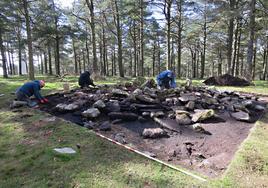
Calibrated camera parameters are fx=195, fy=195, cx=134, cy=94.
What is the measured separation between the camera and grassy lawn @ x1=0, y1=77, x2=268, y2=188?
237 cm

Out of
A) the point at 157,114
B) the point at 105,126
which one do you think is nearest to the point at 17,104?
the point at 105,126

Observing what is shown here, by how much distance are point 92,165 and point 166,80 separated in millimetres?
5185

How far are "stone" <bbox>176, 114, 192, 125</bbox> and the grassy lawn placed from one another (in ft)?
4.00

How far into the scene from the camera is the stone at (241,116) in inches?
176

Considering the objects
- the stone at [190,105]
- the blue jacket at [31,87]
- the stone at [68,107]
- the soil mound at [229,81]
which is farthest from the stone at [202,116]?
the soil mound at [229,81]

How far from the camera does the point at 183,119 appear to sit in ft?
14.4

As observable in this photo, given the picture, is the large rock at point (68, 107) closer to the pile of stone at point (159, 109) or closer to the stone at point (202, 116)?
the pile of stone at point (159, 109)

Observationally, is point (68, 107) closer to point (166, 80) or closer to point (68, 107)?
point (68, 107)

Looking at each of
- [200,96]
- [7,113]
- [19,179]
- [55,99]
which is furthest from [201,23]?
[19,179]

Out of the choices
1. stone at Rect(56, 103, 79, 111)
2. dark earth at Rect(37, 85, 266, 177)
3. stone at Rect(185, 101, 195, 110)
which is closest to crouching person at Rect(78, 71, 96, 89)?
dark earth at Rect(37, 85, 266, 177)

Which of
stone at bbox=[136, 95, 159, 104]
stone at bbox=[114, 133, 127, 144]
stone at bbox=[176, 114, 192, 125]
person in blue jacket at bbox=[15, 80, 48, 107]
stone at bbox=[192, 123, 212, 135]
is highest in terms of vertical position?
person in blue jacket at bbox=[15, 80, 48, 107]

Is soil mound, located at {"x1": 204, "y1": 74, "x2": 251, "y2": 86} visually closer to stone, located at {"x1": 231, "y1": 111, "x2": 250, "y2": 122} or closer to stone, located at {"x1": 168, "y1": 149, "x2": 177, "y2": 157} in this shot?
stone, located at {"x1": 231, "y1": 111, "x2": 250, "y2": 122}

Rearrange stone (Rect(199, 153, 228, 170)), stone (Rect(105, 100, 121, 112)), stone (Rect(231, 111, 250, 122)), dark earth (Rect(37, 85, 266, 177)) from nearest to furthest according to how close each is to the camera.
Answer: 1. stone (Rect(199, 153, 228, 170))
2. dark earth (Rect(37, 85, 266, 177))
3. stone (Rect(231, 111, 250, 122))
4. stone (Rect(105, 100, 121, 112))

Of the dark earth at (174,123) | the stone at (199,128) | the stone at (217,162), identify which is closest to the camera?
the stone at (217,162)
